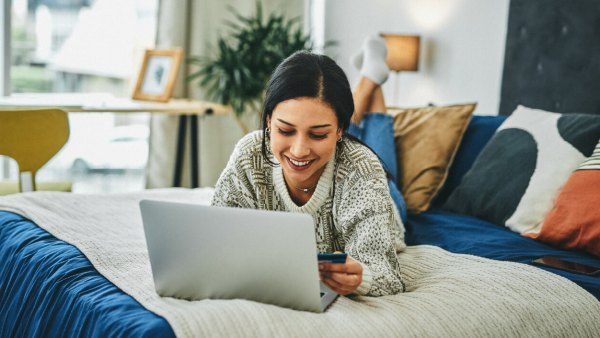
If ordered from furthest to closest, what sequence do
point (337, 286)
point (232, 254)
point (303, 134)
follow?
point (303, 134), point (337, 286), point (232, 254)

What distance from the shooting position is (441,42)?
4031 mm

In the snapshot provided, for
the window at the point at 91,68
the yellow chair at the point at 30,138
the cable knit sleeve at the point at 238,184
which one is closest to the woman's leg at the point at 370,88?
the cable knit sleeve at the point at 238,184

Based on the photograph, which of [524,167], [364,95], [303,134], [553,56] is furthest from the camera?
[553,56]

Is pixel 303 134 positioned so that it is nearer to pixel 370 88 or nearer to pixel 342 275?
pixel 342 275

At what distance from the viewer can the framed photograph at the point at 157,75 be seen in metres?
3.88

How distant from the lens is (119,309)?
131cm

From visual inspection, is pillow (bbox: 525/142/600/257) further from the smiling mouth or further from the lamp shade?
the lamp shade

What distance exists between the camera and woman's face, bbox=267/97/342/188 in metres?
1.48

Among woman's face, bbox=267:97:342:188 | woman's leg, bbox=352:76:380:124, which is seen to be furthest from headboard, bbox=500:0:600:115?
woman's face, bbox=267:97:342:188

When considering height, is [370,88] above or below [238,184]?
above

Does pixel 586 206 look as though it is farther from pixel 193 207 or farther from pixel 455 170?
pixel 193 207

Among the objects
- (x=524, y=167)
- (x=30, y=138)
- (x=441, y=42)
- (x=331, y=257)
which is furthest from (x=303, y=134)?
(x=441, y=42)

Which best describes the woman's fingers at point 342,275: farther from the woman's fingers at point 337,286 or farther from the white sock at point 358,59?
the white sock at point 358,59

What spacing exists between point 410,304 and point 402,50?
271 centimetres
